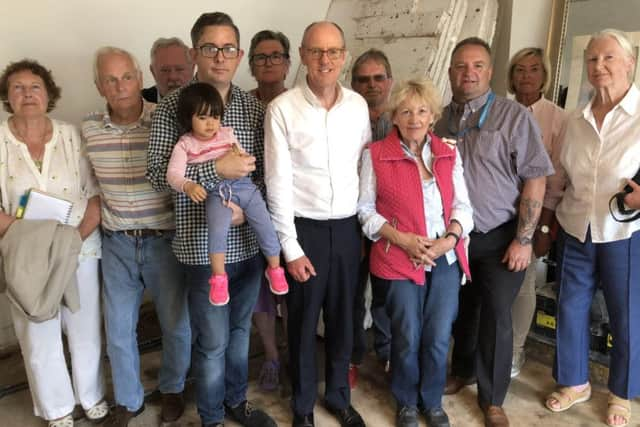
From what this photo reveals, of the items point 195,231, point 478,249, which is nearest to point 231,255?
point 195,231

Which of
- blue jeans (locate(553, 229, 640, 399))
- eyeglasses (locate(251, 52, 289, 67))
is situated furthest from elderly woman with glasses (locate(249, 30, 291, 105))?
blue jeans (locate(553, 229, 640, 399))

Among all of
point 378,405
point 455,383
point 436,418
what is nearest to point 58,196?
point 378,405

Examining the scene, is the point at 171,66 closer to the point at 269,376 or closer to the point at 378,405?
the point at 269,376

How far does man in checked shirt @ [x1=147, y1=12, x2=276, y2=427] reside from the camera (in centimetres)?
197

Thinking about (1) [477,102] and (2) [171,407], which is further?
(2) [171,407]

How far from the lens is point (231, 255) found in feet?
6.83

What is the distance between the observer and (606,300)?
95.3 inches

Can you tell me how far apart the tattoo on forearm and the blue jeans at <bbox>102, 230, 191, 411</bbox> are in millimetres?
1533

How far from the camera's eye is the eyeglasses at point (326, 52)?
2.01 metres

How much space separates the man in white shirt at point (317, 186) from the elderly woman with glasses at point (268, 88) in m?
0.50

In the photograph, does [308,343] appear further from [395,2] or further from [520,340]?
[395,2]

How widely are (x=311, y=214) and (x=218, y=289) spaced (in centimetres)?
48

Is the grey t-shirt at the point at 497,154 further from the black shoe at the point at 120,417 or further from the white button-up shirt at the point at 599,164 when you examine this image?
the black shoe at the point at 120,417

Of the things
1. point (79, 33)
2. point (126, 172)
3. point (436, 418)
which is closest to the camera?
point (126, 172)
